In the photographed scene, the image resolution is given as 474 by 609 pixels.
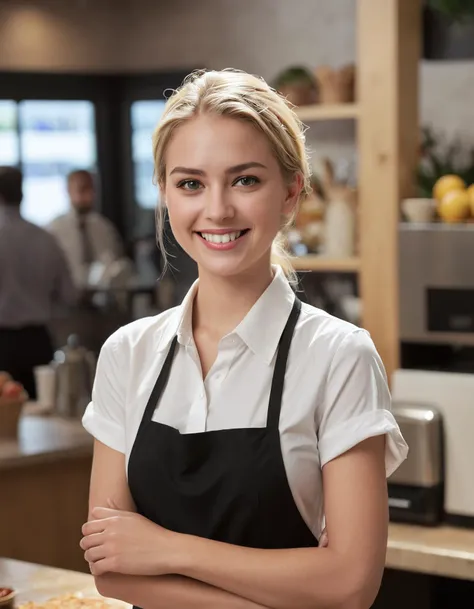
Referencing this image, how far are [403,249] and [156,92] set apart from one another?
11.1ft

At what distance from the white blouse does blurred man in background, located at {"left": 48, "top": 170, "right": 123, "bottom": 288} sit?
16.8ft

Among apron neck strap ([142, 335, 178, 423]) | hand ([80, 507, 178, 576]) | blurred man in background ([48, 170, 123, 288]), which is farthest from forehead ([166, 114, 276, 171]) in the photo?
blurred man in background ([48, 170, 123, 288])

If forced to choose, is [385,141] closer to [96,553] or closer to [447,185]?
[447,185]

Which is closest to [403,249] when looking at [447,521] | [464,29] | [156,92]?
[464,29]

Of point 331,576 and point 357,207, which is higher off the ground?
point 357,207

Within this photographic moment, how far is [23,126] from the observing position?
23.0 ft

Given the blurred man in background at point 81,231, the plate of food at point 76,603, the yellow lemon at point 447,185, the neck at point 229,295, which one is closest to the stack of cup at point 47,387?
the yellow lemon at point 447,185

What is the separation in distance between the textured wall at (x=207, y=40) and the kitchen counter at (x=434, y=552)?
2.12 metres

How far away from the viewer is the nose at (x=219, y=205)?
1.55m

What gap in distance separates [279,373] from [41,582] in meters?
0.90

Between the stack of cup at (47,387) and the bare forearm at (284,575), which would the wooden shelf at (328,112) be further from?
the bare forearm at (284,575)

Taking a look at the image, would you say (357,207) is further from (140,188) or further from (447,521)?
(140,188)

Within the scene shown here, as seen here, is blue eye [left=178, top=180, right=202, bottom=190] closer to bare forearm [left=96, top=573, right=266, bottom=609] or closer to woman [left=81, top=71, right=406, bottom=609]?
woman [left=81, top=71, right=406, bottom=609]

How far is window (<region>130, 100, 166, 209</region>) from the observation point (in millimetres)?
7078
